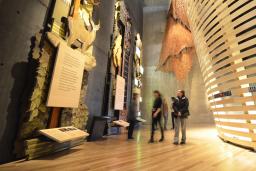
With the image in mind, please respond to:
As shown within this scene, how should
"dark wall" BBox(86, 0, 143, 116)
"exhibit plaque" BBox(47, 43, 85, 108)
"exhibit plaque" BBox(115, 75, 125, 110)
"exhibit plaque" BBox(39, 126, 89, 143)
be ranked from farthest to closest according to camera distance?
1. "exhibit plaque" BBox(115, 75, 125, 110)
2. "dark wall" BBox(86, 0, 143, 116)
3. "exhibit plaque" BBox(47, 43, 85, 108)
4. "exhibit plaque" BBox(39, 126, 89, 143)

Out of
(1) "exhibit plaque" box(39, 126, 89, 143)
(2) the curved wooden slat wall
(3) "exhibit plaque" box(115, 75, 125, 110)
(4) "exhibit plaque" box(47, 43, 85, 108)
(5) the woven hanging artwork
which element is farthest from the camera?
(5) the woven hanging artwork

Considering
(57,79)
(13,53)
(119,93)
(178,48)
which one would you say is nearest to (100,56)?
(119,93)

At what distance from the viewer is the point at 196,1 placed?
4.27 metres

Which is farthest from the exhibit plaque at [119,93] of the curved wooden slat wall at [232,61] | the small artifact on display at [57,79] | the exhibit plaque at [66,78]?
the curved wooden slat wall at [232,61]

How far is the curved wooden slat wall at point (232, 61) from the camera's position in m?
2.90

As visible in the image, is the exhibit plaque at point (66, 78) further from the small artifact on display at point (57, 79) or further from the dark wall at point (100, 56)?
the dark wall at point (100, 56)

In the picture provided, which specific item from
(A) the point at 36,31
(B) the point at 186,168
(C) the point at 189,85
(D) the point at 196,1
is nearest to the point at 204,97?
(C) the point at 189,85

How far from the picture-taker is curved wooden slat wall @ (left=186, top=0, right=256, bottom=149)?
2896 millimetres

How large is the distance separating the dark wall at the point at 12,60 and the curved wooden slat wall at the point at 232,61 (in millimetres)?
3567

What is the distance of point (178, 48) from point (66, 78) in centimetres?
917

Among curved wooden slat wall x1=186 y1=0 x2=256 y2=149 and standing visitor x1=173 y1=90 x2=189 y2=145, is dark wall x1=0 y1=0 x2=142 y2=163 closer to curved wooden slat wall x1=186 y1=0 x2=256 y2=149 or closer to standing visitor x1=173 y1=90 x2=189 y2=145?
standing visitor x1=173 y1=90 x2=189 y2=145

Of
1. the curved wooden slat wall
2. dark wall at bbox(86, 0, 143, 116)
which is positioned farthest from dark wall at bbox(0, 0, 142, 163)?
the curved wooden slat wall

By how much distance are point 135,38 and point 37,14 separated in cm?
707

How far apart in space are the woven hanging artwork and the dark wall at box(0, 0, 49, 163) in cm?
933
